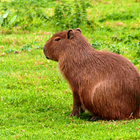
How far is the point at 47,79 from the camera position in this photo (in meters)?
6.68

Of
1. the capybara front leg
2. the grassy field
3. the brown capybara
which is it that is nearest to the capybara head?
the brown capybara

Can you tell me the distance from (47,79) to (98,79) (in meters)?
2.20

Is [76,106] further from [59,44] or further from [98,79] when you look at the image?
[59,44]

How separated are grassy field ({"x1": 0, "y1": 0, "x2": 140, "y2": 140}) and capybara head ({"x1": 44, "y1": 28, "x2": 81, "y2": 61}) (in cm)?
95

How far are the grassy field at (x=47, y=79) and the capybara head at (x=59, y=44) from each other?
3.12 feet

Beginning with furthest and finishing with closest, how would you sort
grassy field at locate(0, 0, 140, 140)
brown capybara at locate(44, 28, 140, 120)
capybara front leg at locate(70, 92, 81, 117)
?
1. capybara front leg at locate(70, 92, 81, 117)
2. brown capybara at locate(44, 28, 140, 120)
3. grassy field at locate(0, 0, 140, 140)

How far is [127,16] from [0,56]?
5021 mm

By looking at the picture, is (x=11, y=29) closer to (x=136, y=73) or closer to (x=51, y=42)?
(x=51, y=42)

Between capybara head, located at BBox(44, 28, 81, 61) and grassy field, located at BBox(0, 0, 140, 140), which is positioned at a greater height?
capybara head, located at BBox(44, 28, 81, 61)

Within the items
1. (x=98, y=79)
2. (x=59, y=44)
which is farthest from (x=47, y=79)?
(x=98, y=79)

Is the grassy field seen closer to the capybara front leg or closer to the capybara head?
the capybara front leg

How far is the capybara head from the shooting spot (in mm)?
4980

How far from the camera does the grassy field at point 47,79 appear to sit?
426 centimetres

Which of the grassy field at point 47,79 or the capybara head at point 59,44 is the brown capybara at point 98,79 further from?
the grassy field at point 47,79
